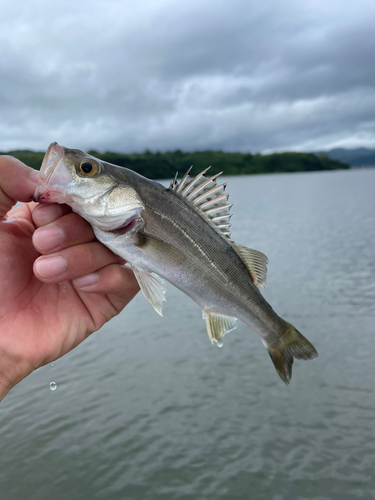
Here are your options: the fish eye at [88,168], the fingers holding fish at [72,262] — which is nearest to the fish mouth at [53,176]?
the fish eye at [88,168]

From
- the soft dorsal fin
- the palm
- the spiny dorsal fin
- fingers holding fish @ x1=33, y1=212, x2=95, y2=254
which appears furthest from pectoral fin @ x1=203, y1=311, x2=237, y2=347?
fingers holding fish @ x1=33, y1=212, x2=95, y2=254

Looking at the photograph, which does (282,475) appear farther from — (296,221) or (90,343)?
(296,221)

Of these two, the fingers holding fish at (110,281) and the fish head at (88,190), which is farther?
the fingers holding fish at (110,281)

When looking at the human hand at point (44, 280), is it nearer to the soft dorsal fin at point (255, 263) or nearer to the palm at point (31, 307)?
the palm at point (31, 307)

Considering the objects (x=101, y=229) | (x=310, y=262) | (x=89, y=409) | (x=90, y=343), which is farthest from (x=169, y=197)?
(x=310, y=262)

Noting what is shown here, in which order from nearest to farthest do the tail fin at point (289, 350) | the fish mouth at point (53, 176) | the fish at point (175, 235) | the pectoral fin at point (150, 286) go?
the fish mouth at point (53, 176) → the fish at point (175, 235) → the pectoral fin at point (150, 286) → the tail fin at point (289, 350)

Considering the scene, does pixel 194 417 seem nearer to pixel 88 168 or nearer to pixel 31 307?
pixel 31 307

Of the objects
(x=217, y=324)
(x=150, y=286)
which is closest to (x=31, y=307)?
(x=150, y=286)
